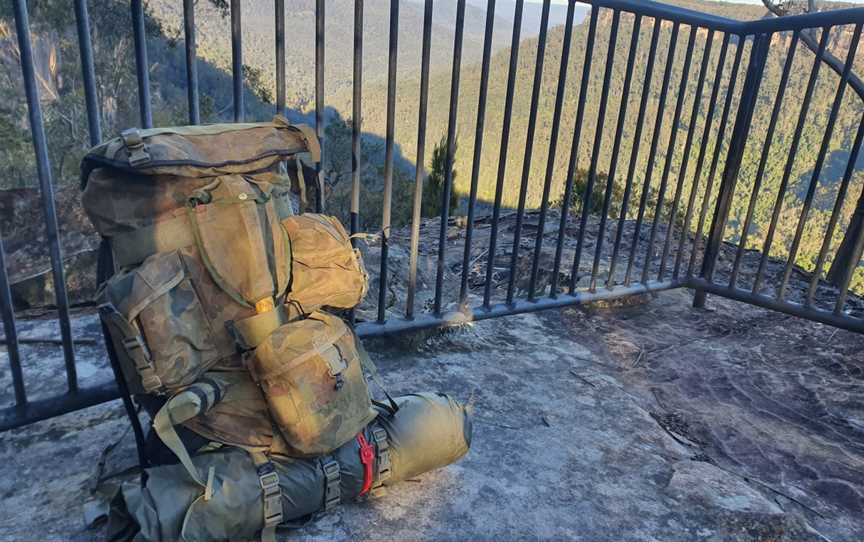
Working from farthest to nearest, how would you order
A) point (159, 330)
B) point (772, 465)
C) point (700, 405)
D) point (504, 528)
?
point (700, 405) → point (772, 465) → point (504, 528) → point (159, 330)

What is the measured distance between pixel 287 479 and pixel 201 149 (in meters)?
0.91

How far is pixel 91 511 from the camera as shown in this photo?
161 cm

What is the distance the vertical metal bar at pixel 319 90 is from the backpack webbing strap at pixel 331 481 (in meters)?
0.93

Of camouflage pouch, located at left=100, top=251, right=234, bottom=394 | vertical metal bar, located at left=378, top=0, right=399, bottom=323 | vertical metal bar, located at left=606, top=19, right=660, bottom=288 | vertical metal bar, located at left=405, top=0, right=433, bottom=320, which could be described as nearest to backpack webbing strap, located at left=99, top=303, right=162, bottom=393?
camouflage pouch, located at left=100, top=251, right=234, bottom=394

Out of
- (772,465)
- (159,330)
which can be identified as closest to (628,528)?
(772,465)

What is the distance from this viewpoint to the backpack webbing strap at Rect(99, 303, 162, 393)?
1.42 metres

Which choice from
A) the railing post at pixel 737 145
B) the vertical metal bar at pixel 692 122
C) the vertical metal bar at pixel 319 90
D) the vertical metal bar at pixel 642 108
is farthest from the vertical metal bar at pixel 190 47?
the railing post at pixel 737 145

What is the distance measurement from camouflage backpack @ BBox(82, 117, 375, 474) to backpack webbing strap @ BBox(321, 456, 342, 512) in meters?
0.07

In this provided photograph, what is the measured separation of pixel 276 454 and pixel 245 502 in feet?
0.53

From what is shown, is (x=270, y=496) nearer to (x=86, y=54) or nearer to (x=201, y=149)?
(x=201, y=149)

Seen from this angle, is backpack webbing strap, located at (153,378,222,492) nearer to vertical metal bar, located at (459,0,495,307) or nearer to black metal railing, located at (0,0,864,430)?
black metal railing, located at (0,0,864,430)

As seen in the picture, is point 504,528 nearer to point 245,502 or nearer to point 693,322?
point 245,502

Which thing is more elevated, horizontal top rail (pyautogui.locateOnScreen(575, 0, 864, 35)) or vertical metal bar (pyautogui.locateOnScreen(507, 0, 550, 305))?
horizontal top rail (pyautogui.locateOnScreen(575, 0, 864, 35))

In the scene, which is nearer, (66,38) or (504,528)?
(504,528)
